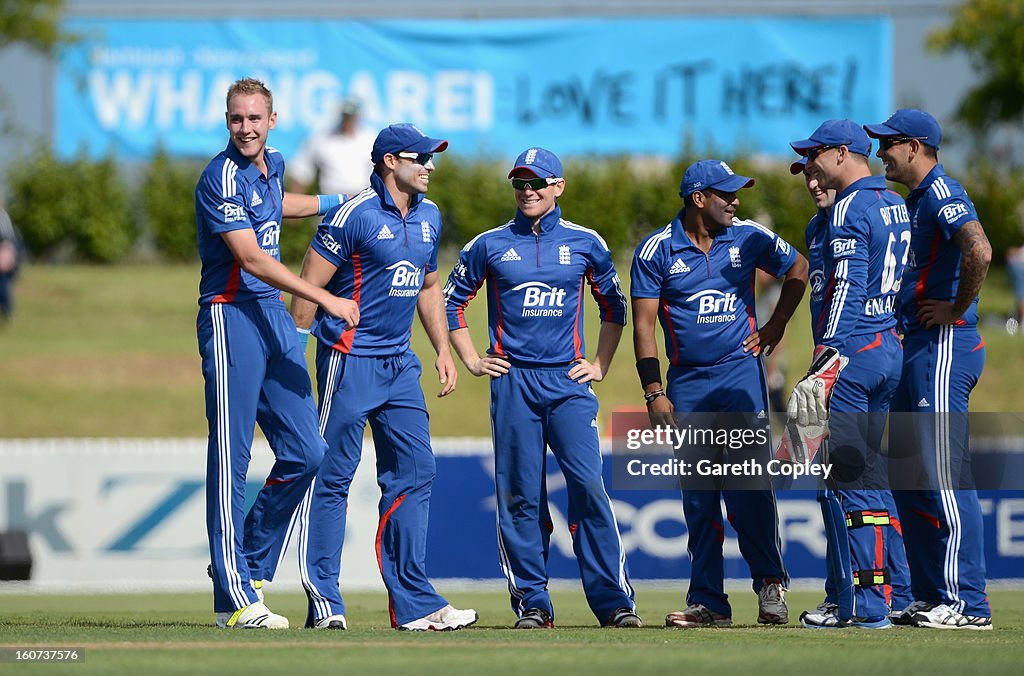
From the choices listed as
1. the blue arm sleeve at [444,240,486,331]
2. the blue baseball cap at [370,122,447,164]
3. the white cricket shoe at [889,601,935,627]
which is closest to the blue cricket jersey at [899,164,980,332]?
the white cricket shoe at [889,601,935,627]

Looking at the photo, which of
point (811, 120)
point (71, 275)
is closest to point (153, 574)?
point (71, 275)

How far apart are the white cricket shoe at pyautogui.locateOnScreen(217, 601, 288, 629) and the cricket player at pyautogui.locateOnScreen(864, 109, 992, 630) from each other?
3.33 m

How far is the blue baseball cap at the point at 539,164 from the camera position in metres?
8.70

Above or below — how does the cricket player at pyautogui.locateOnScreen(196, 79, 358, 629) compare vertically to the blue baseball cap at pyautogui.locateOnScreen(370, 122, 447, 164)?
below

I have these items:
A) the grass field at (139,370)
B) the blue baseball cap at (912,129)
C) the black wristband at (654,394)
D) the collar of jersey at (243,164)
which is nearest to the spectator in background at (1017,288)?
the grass field at (139,370)

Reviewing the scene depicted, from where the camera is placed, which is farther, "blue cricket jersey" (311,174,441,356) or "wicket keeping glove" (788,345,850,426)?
"blue cricket jersey" (311,174,441,356)

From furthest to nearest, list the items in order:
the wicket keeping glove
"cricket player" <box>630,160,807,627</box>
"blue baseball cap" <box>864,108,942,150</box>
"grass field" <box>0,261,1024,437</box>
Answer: "grass field" <box>0,261,1024,437</box> < "cricket player" <box>630,160,807,627</box> < "blue baseball cap" <box>864,108,942,150</box> < the wicket keeping glove

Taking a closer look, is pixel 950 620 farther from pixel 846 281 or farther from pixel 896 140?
pixel 896 140

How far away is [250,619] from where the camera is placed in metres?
7.72

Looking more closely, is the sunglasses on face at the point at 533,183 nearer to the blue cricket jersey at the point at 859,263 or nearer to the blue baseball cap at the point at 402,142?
the blue baseball cap at the point at 402,142

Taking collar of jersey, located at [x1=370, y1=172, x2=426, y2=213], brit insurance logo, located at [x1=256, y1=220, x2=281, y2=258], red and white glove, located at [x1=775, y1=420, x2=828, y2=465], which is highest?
collar of jersey, located at [x1=370, y1=172, x2=426, y2=213]

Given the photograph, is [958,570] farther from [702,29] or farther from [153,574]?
[702,29]

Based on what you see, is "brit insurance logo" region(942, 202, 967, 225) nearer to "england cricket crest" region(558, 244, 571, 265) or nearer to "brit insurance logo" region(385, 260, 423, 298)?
"england cricket crest" region(558, 244, 571, 265)

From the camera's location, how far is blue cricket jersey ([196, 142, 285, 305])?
7758mm
